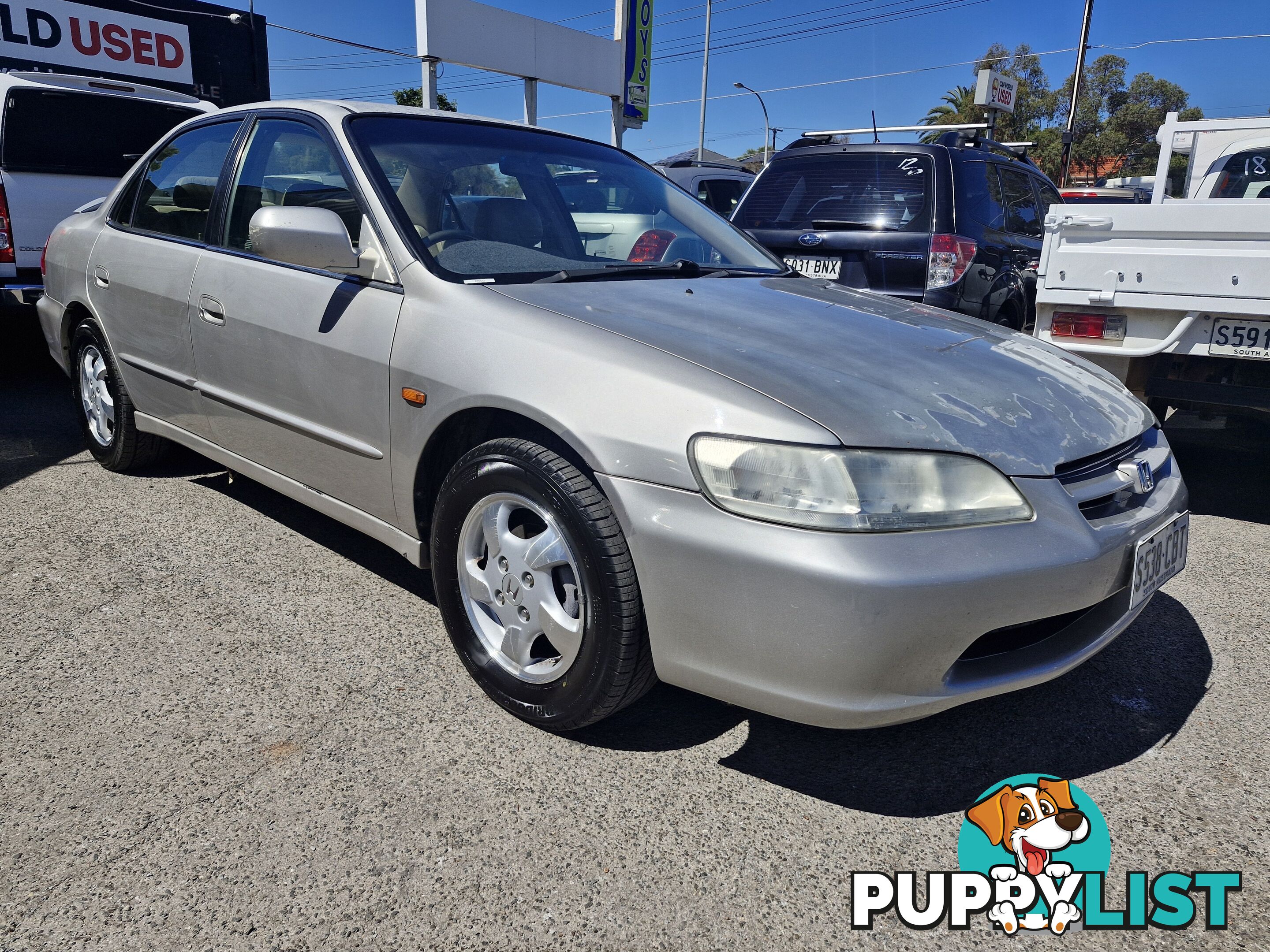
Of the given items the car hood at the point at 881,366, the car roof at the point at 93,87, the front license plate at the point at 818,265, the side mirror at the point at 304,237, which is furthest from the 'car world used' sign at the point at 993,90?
the side mirror at the point at 304,237

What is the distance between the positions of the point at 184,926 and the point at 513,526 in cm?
109

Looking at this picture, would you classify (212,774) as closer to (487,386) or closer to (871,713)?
(487,386)

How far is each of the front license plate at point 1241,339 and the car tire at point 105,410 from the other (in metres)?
4.51

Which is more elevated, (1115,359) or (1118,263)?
(1118,263)

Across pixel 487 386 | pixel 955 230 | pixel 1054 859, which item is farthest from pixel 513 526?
pixel 955 230

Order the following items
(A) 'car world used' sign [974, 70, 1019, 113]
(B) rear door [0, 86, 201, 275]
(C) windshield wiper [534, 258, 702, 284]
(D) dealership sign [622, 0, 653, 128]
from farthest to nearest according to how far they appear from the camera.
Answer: (D) dealership sign [622, 0, 653, 128] < (A) 'car world used' sign [974, 70, 1019, 113] < (B) rear door [0, 86, 201, 275] < (C) windshield wiper [534, 258, 702, 284]

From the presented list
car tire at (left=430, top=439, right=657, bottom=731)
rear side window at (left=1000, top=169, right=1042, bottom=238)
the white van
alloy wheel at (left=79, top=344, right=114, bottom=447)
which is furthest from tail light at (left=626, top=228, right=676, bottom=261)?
the white van

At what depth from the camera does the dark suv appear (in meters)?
5.07

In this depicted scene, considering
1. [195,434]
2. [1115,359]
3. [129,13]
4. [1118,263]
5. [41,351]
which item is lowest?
[41,351]

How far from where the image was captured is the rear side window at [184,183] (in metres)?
3.46

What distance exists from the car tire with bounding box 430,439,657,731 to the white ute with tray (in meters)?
2.94

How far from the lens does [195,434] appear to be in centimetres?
356

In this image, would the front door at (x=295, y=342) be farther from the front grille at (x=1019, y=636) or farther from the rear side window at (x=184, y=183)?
the front grille at (x=1019, y=636)

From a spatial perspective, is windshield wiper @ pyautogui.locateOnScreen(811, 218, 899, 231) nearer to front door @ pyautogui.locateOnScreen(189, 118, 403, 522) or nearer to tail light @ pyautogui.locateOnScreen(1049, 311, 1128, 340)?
tail light @ pyautogui.locateOnScreen(1049, 311, 1128, 340)
